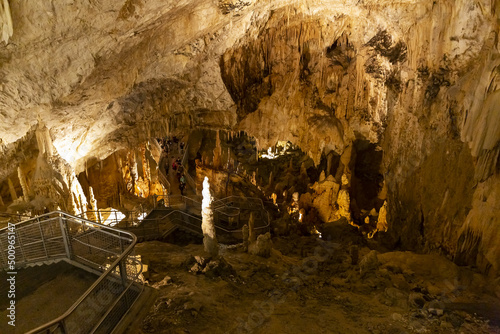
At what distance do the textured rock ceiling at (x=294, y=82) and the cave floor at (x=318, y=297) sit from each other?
1.27 m

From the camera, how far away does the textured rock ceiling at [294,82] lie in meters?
6.20

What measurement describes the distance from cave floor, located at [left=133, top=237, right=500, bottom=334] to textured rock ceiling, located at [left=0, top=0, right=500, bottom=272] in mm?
1270

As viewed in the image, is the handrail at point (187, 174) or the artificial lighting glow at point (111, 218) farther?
the handrail at point (187, 174)

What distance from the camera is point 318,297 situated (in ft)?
19.5

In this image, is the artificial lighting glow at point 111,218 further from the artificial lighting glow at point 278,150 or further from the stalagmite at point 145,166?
the artificial lighting glow at point 278,150

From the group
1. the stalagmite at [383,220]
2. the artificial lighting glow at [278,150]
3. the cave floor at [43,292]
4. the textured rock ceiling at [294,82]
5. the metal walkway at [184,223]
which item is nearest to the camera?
the cave floor at [43,292]

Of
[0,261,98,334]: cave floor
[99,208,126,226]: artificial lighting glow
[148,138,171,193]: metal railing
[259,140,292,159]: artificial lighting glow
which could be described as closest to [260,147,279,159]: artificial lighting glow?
[259,140,292,159]: artificial lighting glow

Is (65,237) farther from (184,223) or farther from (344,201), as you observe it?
(344,201)

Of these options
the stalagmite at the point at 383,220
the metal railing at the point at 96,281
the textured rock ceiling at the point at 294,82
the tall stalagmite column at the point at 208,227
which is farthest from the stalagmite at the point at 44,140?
the stalagmite at the point at 383,220

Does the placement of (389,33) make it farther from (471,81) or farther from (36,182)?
(36,182)

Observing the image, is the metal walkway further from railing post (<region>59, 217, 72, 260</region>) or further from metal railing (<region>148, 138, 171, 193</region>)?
metal railing (<region>148, 138, 171, 193</region>)

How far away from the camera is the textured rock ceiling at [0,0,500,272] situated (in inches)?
244

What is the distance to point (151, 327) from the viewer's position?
166 inches

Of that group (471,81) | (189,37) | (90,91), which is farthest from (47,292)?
(471,81)
